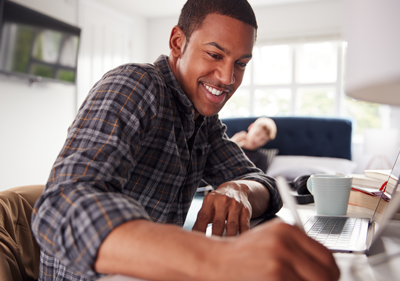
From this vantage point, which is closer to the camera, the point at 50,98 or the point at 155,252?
the point at 155,252

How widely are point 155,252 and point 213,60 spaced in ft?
2.08

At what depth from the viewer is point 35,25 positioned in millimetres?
3092

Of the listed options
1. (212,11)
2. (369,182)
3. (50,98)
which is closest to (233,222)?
(212,11)

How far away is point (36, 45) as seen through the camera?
3.12 metres

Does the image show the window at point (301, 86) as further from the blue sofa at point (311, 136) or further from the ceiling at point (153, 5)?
the blue sofa at point (311, 136)

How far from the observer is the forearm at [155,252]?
1.18 feet

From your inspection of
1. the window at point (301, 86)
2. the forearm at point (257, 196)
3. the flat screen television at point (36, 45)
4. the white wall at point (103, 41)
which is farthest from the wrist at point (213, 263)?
the window at point (301, 86)

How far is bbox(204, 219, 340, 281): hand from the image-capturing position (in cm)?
33

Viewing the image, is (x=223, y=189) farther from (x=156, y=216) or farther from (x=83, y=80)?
(x=83, y=80)

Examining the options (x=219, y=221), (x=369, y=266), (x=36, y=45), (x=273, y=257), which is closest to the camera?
(x=273, y=257)

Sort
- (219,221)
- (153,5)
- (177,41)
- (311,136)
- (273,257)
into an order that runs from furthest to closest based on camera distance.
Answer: (153,5) → (311,136) → (177,41) → (219,221) → (273,257)

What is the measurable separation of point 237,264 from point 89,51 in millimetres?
4178

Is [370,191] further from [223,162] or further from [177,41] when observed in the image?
[177,41]

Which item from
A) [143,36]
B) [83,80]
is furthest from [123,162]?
[143,36]
